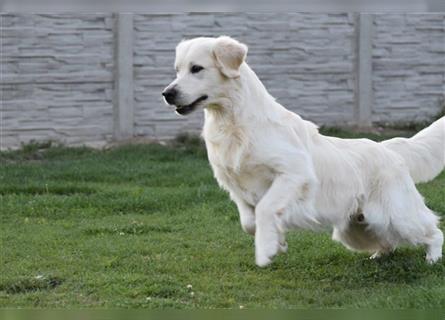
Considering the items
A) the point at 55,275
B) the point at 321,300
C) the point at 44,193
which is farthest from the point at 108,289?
the point at 44,193

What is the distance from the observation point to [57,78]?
566 inches

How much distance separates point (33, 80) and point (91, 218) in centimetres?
496

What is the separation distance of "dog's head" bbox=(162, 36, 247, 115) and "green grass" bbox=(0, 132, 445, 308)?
4.21 ft

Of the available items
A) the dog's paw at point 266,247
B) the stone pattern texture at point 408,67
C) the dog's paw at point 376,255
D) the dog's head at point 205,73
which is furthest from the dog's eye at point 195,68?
the stone pattern texture at point 408,67

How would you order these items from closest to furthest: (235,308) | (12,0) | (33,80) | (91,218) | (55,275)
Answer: (12,0), (235,308), (55,275), (91,218), (33,80)

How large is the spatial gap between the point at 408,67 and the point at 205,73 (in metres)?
9.34

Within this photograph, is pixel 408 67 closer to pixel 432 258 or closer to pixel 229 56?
pixel 432 258

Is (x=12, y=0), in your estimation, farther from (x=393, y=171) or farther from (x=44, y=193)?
(x=44, y=193)

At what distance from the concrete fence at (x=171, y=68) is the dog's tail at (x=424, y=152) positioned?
7.22m

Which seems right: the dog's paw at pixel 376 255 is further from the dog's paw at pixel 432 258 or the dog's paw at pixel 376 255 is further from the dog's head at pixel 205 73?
the dog's head at pixel 205 73

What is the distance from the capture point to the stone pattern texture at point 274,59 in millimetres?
14703

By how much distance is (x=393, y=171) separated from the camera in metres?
7.46

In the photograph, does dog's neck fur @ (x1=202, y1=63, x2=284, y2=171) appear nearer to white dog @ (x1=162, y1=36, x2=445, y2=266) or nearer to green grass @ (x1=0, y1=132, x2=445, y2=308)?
white dog @ (x1=162, y1=36, x2=445, y2=266)

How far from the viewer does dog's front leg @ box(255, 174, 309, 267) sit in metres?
6.59
